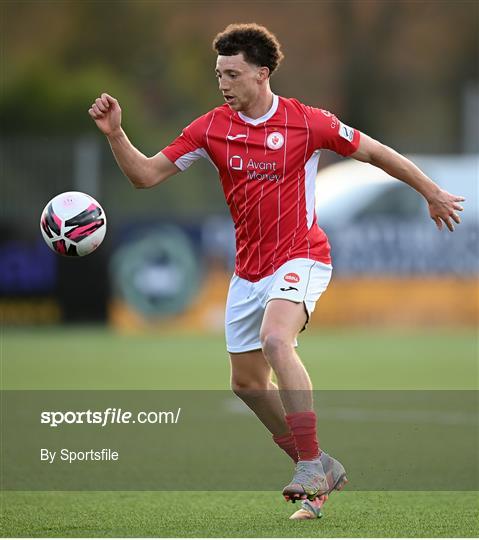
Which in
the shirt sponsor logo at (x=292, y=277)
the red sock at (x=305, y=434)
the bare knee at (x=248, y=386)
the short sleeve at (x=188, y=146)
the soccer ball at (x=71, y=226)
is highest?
the short sleeve at (x=188, y=146)

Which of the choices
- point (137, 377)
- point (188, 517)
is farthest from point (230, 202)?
point (137, 377)

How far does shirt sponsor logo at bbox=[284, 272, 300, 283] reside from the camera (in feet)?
24.5

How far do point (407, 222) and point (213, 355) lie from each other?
194 inches

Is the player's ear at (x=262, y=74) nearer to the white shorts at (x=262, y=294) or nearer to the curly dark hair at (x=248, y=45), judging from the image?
the curly dark hair at (x=248, y=45)

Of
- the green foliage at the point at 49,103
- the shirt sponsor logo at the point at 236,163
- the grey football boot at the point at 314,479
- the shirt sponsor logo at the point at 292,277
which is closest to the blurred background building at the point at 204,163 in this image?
the green foliage at the point at 49,103

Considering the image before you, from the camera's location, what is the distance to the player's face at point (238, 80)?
297 inches

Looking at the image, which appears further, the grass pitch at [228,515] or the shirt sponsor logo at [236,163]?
the shirt sponsor logo at [236,163]

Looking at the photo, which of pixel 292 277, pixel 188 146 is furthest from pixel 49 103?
pixel 292 277

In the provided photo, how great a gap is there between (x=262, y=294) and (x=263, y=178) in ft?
2.08

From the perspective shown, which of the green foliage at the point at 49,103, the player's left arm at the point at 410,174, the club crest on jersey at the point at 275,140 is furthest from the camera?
the green foliage at the point at 49,103

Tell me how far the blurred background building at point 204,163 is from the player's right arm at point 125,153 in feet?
39.5

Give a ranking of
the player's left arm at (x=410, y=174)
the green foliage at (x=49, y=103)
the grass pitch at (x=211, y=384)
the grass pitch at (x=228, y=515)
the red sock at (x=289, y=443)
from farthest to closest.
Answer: the green foliage at (x=49, y=103) < the red sock at (x=289, y=443) < the player's left arm at (x=410, y=174) < the grass pitch at (x=211, y=384) < the grass pitch at (x=228, y=515)

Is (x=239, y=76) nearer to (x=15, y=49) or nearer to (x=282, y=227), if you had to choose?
(x=282, y=227)

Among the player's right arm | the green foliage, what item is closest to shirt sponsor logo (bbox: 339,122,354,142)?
the player's right arm
